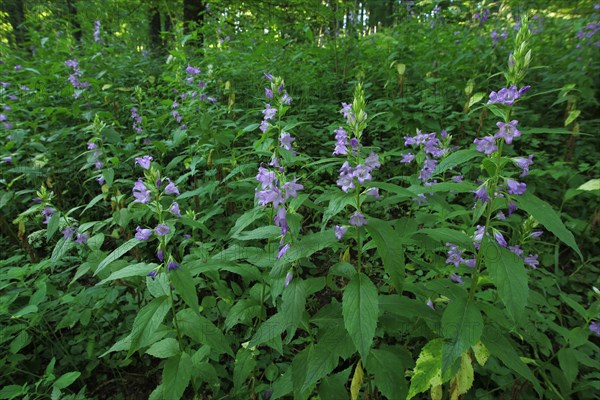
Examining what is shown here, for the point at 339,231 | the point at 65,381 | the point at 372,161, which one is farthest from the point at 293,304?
the point at 65,381

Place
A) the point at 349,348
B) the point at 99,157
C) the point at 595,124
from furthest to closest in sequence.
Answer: the point at 595,124
the point at 99,157
the point at 349,348

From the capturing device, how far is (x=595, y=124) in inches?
184

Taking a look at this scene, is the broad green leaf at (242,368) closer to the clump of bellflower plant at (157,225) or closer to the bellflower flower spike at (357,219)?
the clump of bellflower plant at (157,225)

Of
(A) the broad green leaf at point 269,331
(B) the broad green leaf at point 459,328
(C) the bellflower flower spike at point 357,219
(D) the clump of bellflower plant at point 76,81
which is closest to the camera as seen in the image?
(B) the broad green leaf at point 459,328

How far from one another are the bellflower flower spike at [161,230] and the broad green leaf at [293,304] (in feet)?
2.29

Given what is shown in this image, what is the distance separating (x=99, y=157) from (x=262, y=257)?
102 inches

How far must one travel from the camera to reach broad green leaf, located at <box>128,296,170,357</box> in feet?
5.02

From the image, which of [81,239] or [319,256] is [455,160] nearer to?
[319,256]

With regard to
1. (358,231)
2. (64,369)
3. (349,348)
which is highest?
(358,231)

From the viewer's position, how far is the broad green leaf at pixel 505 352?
4.63 ft

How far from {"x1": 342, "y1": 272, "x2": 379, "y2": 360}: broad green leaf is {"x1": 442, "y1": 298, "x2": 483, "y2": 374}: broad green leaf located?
32 centimetres

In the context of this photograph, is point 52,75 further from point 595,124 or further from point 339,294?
point 595,124

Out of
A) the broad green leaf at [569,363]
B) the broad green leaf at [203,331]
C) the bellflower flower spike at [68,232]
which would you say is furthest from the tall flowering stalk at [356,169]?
the bellflower flower spike at [68,232]

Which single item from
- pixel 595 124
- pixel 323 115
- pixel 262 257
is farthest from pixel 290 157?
pixel 595 124
